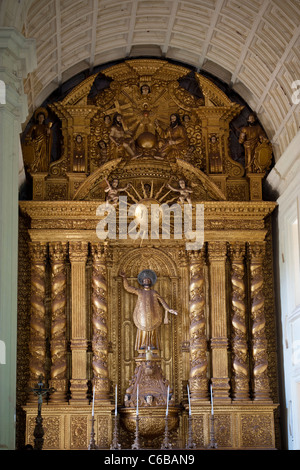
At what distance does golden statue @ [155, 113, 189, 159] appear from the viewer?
74.4ft

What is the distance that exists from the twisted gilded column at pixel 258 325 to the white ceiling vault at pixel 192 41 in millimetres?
2639

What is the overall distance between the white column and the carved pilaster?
7.48 m

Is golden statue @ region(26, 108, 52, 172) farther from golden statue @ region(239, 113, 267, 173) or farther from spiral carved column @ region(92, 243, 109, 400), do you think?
golden statue @ region(239, 113, 267, 173)

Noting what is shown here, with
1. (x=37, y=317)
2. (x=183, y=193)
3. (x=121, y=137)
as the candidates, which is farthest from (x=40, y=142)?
(x=37, y=317)

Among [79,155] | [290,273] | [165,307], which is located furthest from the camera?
[79,155]

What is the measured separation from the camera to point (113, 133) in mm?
22656

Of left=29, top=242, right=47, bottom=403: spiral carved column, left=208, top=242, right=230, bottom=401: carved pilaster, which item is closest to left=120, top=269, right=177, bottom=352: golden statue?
left=208, top=242, right=230, bottom=401: carved pilaster

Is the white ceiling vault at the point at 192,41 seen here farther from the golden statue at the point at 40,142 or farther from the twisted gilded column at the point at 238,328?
the twisted gilded column at the point at 238,328

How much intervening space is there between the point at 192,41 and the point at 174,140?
244 cm

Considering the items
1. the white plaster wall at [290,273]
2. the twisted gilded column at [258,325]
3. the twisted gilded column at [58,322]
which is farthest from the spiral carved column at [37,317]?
the white plaster wall at [290,273]

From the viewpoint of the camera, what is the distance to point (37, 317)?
70.0 feet

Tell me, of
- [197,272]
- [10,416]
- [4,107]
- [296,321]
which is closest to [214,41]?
[197,272]

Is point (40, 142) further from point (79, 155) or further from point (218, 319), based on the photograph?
point (218, 319)
